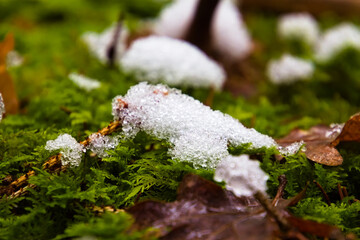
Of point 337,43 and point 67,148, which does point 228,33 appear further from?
point 67,148

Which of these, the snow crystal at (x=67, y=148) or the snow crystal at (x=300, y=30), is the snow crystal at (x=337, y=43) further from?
the snow crystal at (x=67, y=148)

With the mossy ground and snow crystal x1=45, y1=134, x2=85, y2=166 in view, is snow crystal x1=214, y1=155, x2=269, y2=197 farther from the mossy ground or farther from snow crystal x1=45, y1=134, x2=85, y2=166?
snow crystal x1=45, y1=134, x2=85, y2=166

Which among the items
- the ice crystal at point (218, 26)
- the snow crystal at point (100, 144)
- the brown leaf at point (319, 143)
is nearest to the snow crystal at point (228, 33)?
the ice crystal at point (218, 26)

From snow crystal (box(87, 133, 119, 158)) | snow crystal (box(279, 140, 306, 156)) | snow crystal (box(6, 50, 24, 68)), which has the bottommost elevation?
snow crystal (box(279, 140, 306, 156))

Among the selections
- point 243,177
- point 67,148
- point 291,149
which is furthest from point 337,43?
point 67,148

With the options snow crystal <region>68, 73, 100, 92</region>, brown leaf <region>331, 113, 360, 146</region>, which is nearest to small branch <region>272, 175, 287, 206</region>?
brown leaf <region>331, 113, 360, 146</region>
